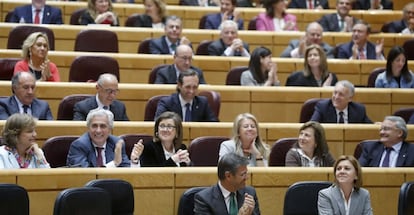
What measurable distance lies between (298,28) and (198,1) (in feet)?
3.09

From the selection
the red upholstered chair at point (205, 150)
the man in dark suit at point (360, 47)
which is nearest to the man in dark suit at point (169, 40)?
the man in dark suit at point (360, 47)

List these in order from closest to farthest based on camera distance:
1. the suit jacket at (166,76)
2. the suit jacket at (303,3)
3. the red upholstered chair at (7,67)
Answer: the red upholstered chair at (7,67) → the suit jacket at (166,76) → the suit jacket at (303,3)

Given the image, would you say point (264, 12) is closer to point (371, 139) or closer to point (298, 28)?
point (298, 28)

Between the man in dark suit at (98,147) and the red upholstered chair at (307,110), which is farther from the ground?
the red upholstered chair at (307,110)

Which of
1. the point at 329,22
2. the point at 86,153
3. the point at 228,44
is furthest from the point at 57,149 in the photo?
the point at 329,22

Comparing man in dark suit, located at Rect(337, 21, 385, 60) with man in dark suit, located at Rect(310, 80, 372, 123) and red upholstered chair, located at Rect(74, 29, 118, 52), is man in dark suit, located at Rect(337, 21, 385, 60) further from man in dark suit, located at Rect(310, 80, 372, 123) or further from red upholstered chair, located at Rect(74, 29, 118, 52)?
red upholstered chair, located at Rect(74, 29, 118, 52)

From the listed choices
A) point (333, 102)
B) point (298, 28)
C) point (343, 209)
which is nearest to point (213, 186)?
point (343, 209)

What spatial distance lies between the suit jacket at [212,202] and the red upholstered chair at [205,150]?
0.80 metres

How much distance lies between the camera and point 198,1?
28.6 feet

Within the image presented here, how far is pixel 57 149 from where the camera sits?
5.24 metres

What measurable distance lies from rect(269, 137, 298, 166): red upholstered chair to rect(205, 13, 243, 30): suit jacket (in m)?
2.61

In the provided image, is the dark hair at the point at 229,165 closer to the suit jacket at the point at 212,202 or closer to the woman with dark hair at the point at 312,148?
the suit jacket at the point at 212,202

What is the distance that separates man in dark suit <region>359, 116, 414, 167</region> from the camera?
223 inches

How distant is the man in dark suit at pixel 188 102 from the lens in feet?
19.6
